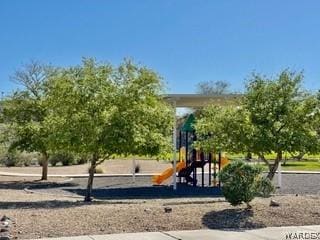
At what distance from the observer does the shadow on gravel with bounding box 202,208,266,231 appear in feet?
36.6

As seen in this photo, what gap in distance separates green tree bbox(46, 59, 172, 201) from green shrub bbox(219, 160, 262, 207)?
12.0 feet

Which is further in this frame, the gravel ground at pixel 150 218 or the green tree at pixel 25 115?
the green tree at pixel 25 115

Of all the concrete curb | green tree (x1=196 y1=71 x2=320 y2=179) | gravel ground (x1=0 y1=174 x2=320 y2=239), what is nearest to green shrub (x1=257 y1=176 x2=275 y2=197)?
gravel ground (x1=0 y1=174 x2=320 y2=239)

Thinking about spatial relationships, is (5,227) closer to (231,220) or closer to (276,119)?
(231,220)

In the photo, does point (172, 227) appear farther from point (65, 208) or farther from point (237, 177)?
point (65, 208)

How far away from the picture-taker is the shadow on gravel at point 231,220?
1116 cm

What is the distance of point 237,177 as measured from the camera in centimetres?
1198

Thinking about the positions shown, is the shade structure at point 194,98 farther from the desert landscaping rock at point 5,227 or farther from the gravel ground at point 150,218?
the desert landscaping rock at point 5,227

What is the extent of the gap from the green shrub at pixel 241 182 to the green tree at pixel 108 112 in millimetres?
3653

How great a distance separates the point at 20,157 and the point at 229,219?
1408 inches

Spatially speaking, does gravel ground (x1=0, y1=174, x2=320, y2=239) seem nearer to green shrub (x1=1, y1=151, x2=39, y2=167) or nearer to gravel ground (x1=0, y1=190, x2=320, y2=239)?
gravel ground (x1=0, y1=190, x2=320, y2=239)

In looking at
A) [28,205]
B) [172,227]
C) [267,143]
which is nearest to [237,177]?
[172,227]

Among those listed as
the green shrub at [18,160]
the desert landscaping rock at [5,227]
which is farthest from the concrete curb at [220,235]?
the green shrub at [18,160]

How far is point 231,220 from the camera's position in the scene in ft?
37.9
